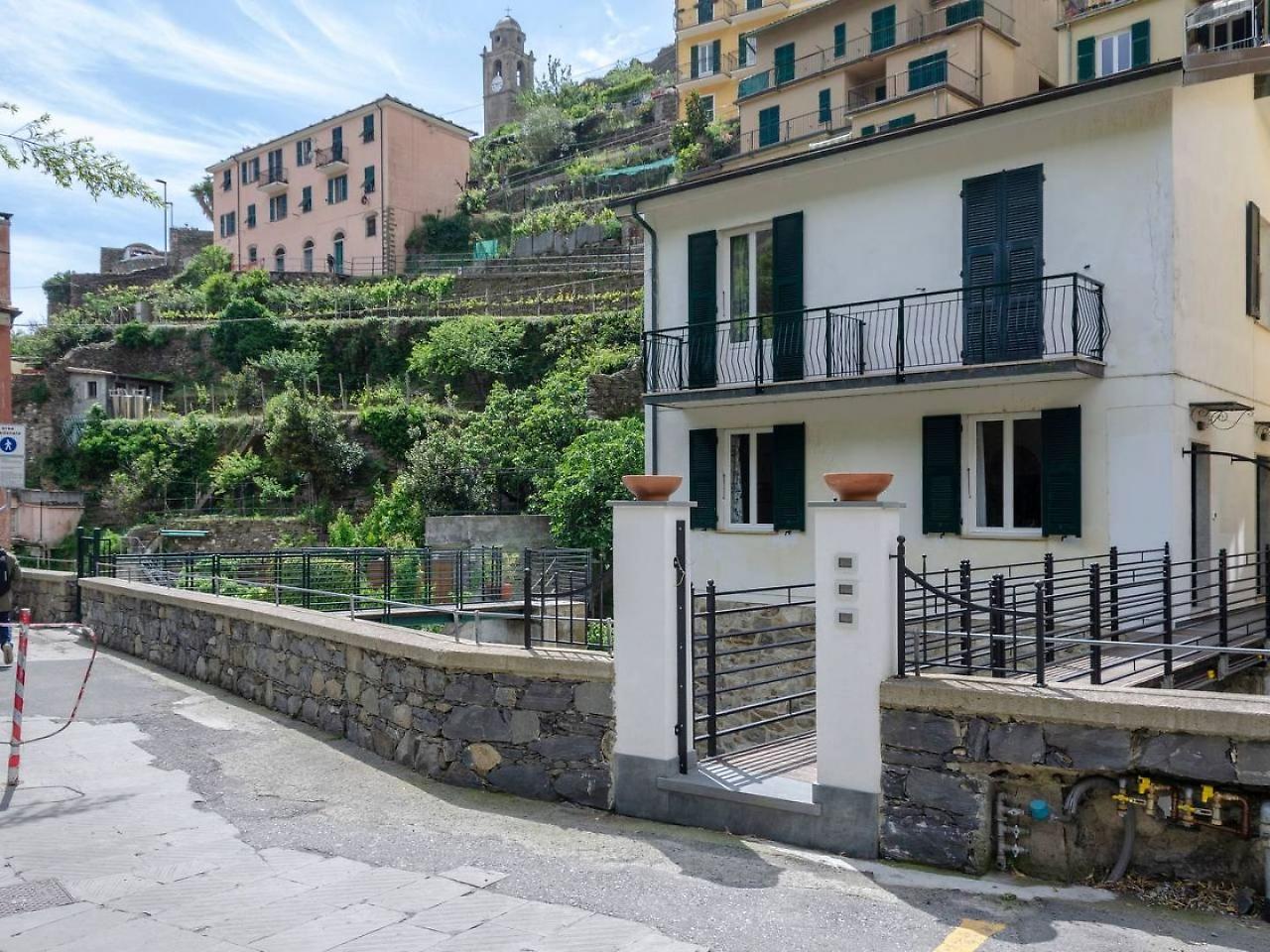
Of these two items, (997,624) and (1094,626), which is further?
(1094,626)

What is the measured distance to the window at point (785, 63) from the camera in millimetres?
36406

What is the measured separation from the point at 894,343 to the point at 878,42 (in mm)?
24651

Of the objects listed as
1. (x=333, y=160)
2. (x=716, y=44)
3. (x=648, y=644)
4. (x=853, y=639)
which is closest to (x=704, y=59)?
(x=716, y=44)

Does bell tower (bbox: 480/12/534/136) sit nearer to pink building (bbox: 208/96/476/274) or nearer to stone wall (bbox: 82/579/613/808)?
pink building (bbox: 208/96/476/274)

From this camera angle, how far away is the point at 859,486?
610 centimetres

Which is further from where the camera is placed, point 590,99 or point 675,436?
point 590,99

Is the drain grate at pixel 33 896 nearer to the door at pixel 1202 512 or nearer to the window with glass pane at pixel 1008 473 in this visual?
the window with glass pane at pixel 1008 473

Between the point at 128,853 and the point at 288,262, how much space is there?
5404 cm

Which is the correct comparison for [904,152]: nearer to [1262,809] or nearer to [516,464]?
[1262,809]

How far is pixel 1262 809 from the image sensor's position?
16.1 feet

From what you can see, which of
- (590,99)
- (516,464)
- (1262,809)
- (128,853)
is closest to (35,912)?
(128,853)

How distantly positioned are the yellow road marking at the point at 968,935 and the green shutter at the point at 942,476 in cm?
820

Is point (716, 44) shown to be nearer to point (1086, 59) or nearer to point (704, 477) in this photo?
point (1086, 59)

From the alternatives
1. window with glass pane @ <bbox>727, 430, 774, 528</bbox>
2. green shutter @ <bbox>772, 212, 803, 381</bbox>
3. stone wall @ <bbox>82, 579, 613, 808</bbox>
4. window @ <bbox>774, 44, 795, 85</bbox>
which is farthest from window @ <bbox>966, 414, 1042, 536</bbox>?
window @ <bbox>774, 44, 795, 85</bbox>
